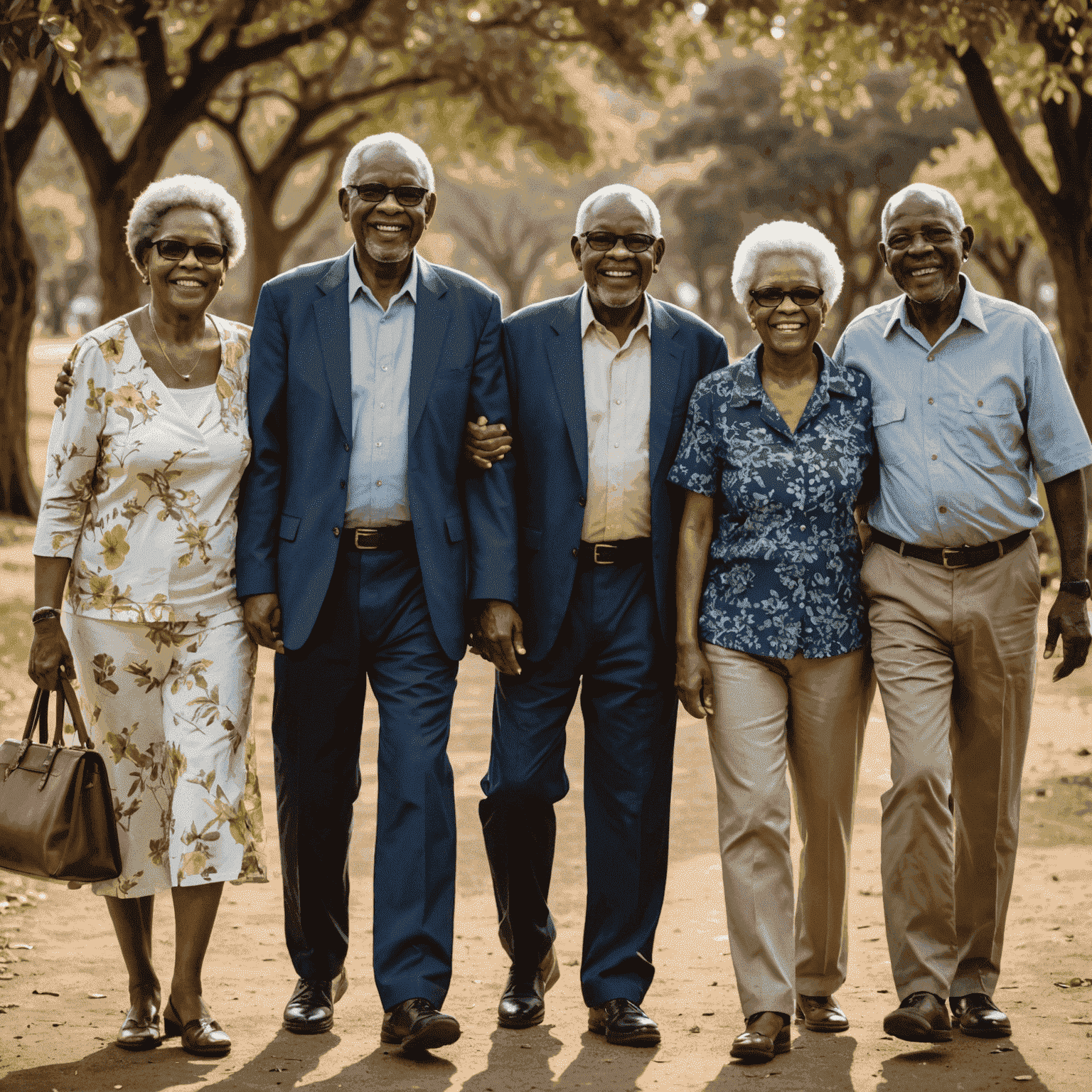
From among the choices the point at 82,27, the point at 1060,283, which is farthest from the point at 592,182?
the point at 82,27

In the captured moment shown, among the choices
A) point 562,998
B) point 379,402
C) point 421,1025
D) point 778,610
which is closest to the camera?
point 421,1025

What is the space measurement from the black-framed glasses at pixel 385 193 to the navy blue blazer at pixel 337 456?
0.76 feet

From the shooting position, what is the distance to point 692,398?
499 cm

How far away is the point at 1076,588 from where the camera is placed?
5039mm

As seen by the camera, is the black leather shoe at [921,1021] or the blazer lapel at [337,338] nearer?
the black leather shoe at [921,1021]

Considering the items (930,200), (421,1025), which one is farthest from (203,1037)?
(930,200)

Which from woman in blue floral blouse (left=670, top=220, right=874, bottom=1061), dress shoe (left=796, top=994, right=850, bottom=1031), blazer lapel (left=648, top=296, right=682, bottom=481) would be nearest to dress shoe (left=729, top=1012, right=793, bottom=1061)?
woman in blue floral blouse (left=670, top=220, right=874, bottom=1061)

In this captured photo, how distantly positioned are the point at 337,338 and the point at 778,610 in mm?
1570

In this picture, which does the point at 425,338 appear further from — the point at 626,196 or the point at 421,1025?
the point at 421,1025

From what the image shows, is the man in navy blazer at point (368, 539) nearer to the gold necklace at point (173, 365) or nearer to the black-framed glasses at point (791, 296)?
the gold necklace at point (173, 365)

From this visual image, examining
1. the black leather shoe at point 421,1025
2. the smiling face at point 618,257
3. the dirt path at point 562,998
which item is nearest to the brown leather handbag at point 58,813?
the dirt path at point 562,998

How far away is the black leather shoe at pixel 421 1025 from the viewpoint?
4.62 metres

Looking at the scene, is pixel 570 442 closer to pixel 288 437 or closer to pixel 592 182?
pixel 288 437

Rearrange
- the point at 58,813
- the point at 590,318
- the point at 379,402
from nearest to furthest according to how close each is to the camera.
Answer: the point at 58,813 < the point at 379,402 < the point at 590,318
